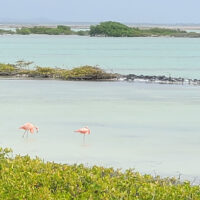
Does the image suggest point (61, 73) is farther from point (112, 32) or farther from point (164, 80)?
point (112, 32)

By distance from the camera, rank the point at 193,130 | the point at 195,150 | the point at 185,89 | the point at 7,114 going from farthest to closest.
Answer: the point at 185,89 < the point at 7,114 < the point at 193,130 < the point at 195,150

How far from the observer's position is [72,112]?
1297cm

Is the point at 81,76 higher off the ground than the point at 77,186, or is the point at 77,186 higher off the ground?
the point at 77,186

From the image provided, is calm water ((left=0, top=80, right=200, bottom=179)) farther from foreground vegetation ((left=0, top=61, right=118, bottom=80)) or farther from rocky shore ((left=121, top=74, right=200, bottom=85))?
foreground vegetation ((left=0, top=61, right=118, bottom=80))

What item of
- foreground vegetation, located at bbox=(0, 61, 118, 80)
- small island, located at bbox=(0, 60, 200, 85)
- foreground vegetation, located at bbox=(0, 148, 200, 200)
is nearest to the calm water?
small island, located at bbox=(0, 60, 200, 85)

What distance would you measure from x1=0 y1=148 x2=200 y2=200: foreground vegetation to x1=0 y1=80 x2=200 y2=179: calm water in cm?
199

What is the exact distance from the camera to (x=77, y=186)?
6.25m

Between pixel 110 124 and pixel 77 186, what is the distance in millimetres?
5441

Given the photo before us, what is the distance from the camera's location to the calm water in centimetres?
911

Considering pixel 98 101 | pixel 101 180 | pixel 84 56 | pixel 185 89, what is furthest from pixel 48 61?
pixel 101 180

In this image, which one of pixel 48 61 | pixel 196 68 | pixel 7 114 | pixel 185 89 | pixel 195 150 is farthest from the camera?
pixel 48 61

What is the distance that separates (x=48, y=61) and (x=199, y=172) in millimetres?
22210

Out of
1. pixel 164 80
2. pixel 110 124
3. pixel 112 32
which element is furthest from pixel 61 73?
pixel 112 32

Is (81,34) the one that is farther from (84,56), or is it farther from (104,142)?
(104,142)
